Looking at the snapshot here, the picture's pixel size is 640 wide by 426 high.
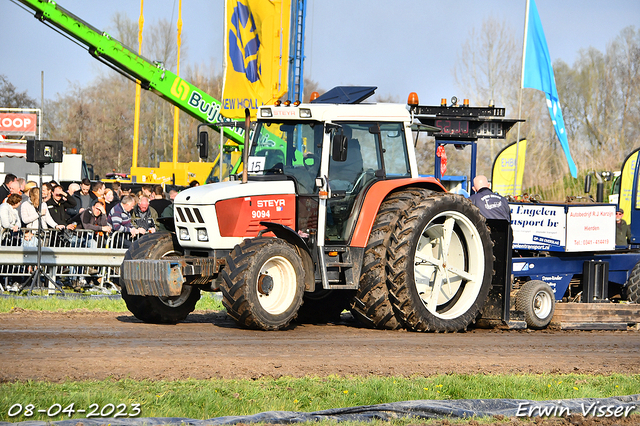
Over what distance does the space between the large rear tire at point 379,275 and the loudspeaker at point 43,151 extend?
21.2ft

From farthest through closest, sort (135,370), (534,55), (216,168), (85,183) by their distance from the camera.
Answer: (216,168), (534,55), (85,183), (135,370)

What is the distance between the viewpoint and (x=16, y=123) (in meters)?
35.6

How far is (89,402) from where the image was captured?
483 cm

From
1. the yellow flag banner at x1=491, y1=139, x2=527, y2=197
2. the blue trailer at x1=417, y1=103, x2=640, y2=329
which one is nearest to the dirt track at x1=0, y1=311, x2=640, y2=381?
the blue trailer at x1=417, y1=103, x2=640, y2=329

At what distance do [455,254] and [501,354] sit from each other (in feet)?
7.67

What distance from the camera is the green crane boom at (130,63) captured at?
62.0 feet

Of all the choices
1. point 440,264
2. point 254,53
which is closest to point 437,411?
point 440,264

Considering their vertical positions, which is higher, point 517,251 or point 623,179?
point 623,179

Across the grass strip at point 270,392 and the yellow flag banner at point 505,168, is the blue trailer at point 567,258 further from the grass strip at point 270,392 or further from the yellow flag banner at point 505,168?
the yellow flag banner at point 505,168

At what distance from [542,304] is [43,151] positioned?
28.1 feet

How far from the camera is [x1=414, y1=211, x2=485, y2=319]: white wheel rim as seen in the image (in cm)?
939

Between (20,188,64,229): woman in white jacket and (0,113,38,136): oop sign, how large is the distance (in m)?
24.4

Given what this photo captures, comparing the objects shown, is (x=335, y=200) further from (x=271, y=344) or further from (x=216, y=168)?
(x=216, y=168)

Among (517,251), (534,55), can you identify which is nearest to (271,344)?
(517,251)
